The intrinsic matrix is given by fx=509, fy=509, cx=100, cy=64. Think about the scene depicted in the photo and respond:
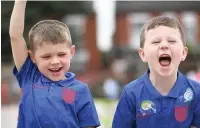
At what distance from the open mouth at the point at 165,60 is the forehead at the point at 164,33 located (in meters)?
0.15

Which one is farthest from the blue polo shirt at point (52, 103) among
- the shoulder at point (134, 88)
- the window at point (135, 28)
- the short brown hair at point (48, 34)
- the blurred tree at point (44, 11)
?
the window at point (135, 28)

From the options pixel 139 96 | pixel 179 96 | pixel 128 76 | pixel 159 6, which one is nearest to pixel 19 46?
pixel 139 96

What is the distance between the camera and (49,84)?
11.7 ft

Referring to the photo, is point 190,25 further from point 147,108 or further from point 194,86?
point 147,108

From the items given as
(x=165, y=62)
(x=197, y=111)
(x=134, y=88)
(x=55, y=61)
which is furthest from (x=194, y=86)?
(x=55, y=61)

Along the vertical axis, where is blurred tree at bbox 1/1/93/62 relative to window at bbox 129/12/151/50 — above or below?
above

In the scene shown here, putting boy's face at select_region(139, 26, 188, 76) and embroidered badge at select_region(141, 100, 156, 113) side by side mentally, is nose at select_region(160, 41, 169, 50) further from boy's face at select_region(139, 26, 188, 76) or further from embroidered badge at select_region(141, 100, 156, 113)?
embroidered badge at select_region(141, 100, 156, 113)

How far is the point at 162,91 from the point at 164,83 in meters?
0.06

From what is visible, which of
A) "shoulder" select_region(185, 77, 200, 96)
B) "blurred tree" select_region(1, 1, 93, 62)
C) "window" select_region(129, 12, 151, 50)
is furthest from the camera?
"window" select_region(129, 12, 151, 50)

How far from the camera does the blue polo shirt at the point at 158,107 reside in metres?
3.49

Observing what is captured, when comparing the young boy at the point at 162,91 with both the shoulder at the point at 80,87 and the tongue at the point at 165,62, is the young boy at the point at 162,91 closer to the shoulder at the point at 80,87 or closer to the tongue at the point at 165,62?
the tongue at the point at 165,62

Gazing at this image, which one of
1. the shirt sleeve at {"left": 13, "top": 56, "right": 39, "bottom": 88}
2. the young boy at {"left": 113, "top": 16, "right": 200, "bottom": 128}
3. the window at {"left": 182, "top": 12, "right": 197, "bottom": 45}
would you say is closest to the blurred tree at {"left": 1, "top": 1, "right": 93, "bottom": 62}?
the window at {"left": 182, "top": 12, "right": 197, "bottom": 45}

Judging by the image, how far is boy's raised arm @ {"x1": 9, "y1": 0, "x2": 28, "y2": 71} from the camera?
11.5 ft

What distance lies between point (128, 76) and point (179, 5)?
5311 millimetres
